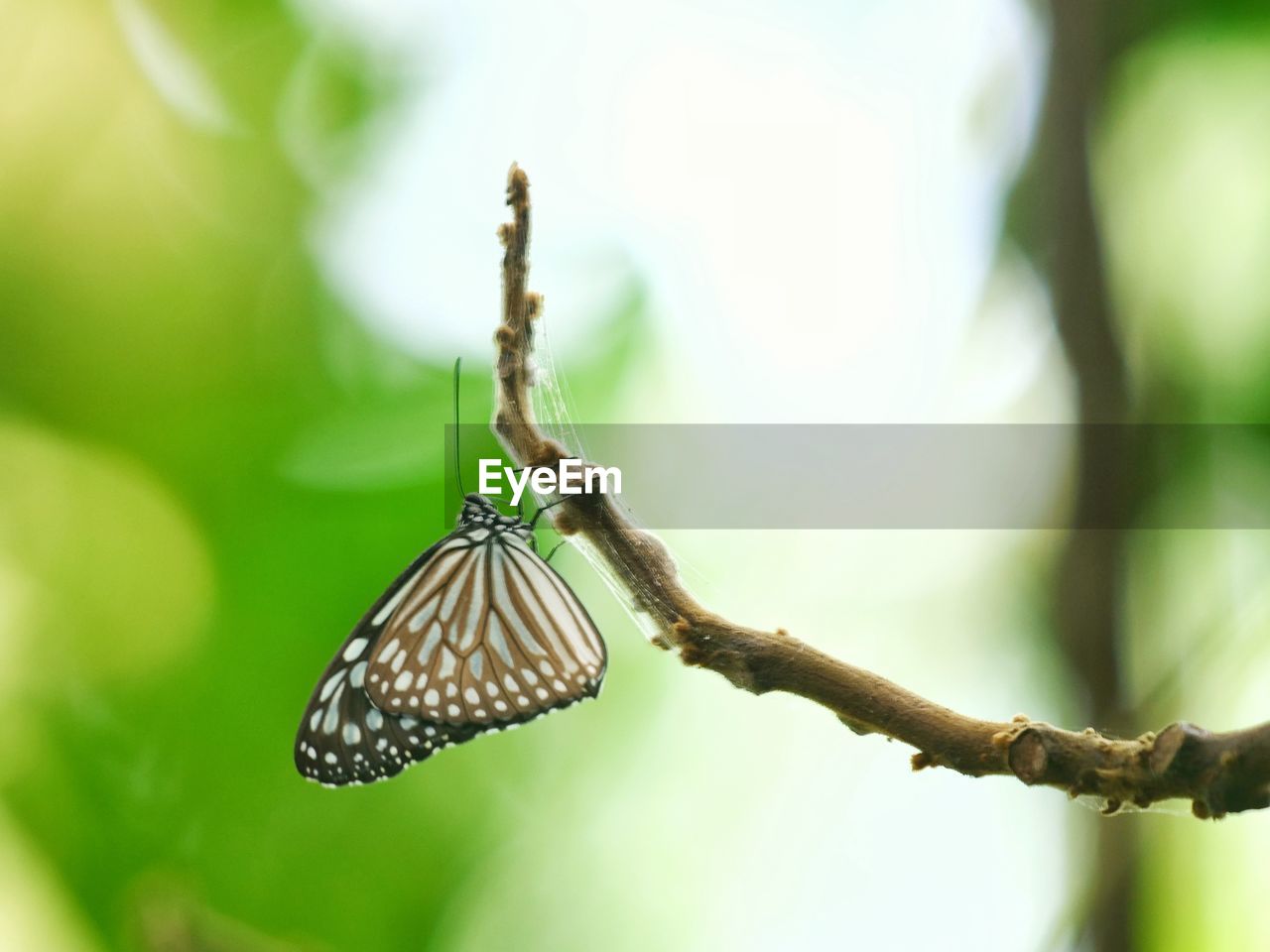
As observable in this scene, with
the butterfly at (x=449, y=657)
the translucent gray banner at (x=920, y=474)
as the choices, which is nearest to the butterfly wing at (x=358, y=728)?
the butterfly at (x=449, y=657)

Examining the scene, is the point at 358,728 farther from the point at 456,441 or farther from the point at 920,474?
the point at 920,474

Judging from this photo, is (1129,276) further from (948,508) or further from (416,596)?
(416,596)

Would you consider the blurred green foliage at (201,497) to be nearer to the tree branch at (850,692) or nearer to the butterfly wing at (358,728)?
the butterfly wing at (358,728)

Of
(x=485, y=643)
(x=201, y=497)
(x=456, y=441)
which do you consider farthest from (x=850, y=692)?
(x=201, y=497)

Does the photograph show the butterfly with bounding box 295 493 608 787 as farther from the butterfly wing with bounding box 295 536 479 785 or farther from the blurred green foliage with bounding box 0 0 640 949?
the blurred green foliage with bounding box 0 0 640 949

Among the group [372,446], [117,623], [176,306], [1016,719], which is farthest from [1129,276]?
[117,623]
